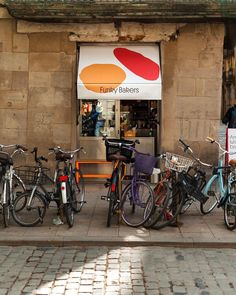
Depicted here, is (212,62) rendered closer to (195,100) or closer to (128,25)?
(195,100)

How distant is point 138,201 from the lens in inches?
267

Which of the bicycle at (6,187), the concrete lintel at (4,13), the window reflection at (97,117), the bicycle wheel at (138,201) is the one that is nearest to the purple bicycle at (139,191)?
the bicycle wheel at (138,201)

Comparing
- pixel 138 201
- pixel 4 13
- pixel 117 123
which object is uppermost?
pixel 4 13

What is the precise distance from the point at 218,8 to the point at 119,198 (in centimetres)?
450

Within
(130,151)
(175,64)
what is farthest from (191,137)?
(130,151)

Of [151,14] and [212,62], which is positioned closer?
[151,14]

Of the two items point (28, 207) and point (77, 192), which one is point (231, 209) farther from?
point (28, 207)

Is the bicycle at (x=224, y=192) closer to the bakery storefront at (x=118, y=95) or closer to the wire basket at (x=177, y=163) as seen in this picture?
the wire basket at (x=177, y=163)

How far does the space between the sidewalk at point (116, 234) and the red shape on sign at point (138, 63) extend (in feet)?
11.9

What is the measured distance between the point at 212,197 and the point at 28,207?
10.3 feet

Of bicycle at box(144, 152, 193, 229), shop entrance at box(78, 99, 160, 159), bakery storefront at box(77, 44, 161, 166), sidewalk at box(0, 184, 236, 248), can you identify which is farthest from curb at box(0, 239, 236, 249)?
shop entrance at box(78, 99, 160, 159)

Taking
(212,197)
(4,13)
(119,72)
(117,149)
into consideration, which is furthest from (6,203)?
(4,13)

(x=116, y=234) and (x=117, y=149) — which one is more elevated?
(x=117, y=149)

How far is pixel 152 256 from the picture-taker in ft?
18.3
